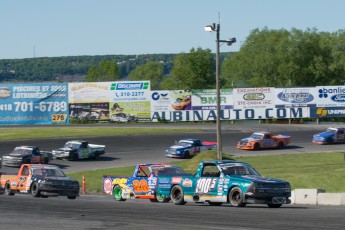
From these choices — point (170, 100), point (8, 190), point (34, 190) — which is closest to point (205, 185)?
point (34, 190)

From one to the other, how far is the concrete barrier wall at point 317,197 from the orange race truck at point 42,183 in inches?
319

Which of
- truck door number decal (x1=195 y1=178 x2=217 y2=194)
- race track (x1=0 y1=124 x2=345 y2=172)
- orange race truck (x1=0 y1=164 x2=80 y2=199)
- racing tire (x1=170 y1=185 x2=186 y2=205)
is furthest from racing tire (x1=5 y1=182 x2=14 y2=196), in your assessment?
race track (x1=0 y1=124 x2=345 y2=172)

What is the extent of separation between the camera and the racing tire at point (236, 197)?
22908 mm

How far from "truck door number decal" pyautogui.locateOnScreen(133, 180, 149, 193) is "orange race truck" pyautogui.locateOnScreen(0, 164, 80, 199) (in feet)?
9.31

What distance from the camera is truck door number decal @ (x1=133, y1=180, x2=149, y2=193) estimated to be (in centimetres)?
2688

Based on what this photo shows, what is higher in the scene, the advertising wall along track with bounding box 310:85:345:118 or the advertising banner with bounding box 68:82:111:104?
the advertising banner with bounding box 68:82:111:104

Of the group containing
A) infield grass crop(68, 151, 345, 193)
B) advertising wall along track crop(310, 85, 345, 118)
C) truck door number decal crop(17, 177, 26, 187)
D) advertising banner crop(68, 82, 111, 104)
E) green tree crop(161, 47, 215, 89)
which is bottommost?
infield grass crop(68, 151, 345, 193)

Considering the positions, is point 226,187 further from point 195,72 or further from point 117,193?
point 195,72

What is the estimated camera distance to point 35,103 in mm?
80875

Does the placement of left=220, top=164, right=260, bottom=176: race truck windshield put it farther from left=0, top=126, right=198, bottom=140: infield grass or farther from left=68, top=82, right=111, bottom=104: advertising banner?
left=68, top=82, right=111, bottom=104: advertising banner

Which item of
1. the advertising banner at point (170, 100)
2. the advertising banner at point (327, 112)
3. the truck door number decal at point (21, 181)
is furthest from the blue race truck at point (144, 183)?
the advertising banner at point (327, 112)

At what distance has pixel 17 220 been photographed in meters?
18.6

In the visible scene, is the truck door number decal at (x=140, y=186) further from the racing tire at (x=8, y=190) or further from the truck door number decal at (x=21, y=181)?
the racing tire at (x=8, y=190)

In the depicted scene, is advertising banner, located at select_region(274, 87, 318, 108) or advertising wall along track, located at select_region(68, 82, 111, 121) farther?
advertising wall along track, located at select_region(68, 82, 111, 121)
